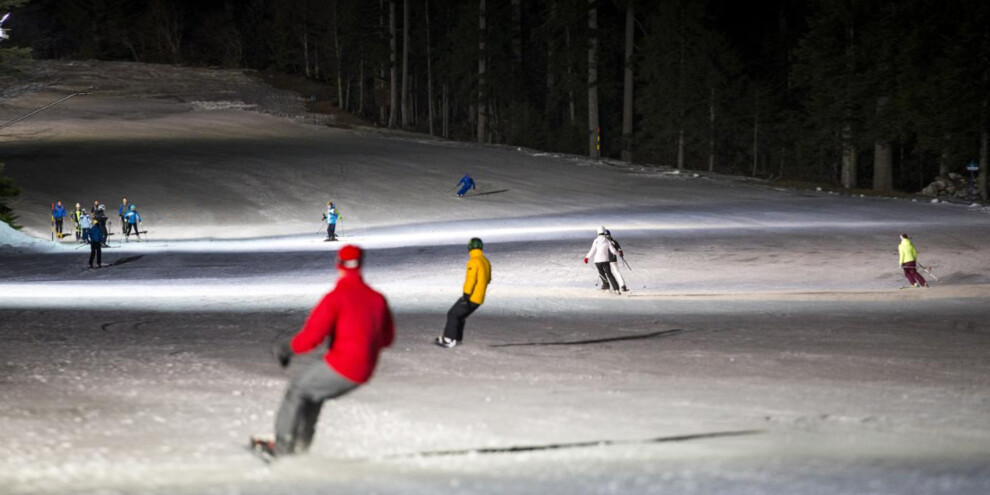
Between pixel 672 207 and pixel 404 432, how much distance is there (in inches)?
1270

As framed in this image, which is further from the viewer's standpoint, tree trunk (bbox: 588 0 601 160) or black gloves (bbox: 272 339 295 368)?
tree trunk (bbox: 588 0 601 160)

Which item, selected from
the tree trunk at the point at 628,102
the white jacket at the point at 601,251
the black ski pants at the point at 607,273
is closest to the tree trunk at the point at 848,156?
the tree trunk at the point at 628,102

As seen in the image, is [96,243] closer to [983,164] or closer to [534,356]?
[534,356]

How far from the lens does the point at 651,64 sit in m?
65.0

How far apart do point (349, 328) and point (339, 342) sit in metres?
0.11

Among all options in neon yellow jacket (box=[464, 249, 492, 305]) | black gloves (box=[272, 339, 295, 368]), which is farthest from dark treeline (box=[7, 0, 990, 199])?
black gloves (box=[272, 339, 295, 368])

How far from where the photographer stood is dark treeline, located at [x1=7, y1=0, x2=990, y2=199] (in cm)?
5038

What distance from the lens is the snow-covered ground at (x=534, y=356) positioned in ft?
22.6

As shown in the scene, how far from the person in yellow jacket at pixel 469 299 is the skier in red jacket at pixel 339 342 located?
20.6 ft

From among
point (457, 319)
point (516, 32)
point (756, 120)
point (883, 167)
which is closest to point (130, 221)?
point (457, 319)

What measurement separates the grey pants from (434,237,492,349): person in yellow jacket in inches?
242

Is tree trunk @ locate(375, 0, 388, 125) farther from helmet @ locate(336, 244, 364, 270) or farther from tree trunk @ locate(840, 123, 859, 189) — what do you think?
helmet @ locate(336, 244, 364, 270)

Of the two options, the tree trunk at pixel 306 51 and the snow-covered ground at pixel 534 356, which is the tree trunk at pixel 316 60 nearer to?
the tree trunk at pixel 306 51

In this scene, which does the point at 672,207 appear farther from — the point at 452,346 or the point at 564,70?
the point at 564,70
